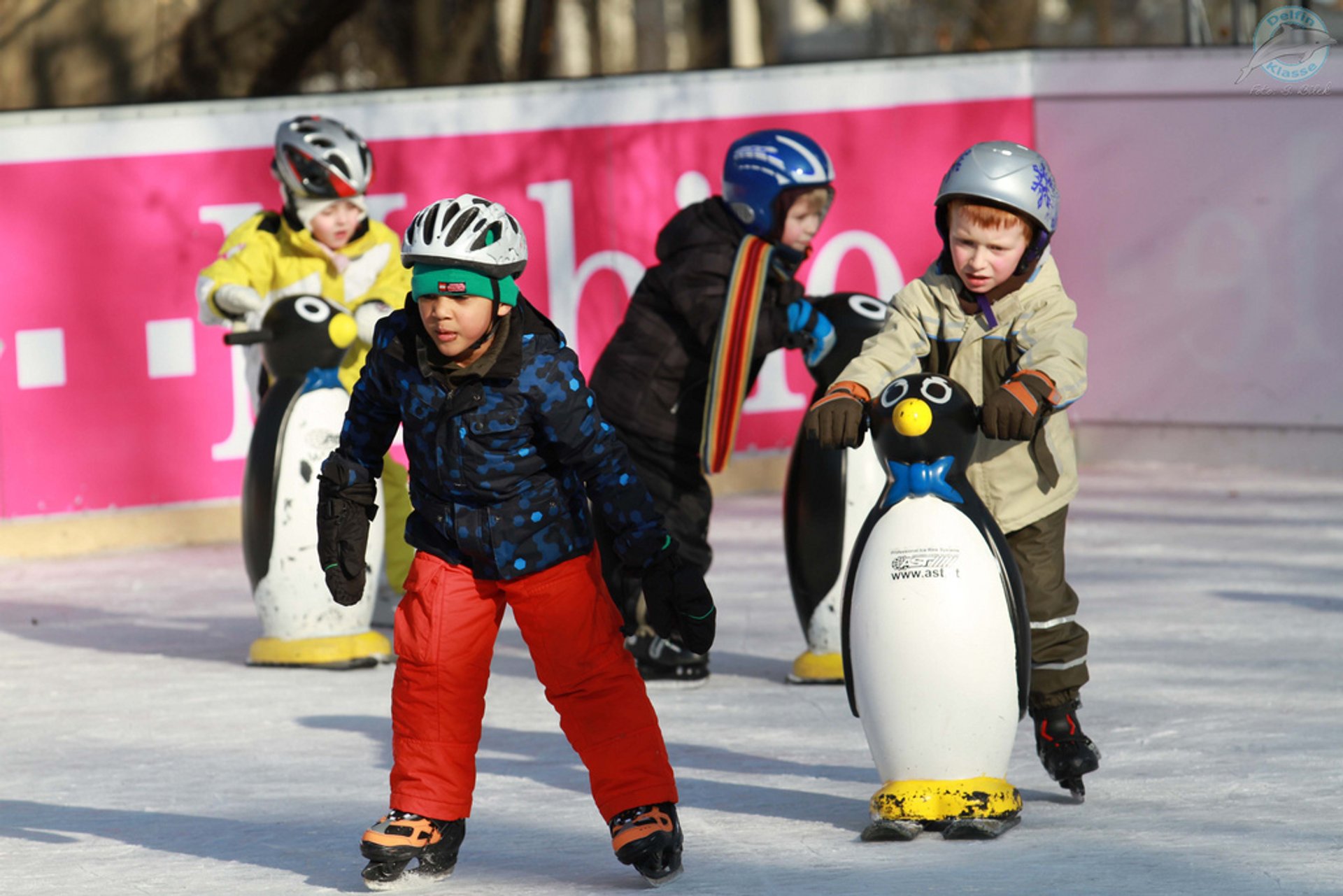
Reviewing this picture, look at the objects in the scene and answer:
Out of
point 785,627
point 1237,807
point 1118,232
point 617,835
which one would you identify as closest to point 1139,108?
point 1118,232

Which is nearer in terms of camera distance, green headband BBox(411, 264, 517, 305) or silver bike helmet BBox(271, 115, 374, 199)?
green headband BBox(411, 264, 517, 305)

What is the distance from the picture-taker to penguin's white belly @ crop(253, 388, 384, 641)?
26.1 feet

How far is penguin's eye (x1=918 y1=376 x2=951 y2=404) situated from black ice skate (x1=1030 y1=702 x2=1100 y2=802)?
2.94 ft

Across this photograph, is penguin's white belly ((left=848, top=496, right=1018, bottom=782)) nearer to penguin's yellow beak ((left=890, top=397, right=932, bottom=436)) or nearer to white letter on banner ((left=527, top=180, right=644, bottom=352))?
penguin's yellow beak ((left=890, top=397, right=932, bottom=436))

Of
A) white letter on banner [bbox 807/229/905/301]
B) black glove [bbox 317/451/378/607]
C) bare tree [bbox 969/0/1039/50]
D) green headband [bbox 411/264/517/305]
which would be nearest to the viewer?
green headband [bbox 411/264/517/305]

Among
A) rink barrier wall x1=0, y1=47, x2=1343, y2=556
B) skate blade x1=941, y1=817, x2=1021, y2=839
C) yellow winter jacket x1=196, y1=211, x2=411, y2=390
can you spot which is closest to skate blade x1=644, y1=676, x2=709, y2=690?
yellow winter jacket x1=196, y1=211, x2=411, y2=390

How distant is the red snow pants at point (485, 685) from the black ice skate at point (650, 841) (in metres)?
0.03

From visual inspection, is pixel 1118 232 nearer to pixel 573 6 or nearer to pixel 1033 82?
pixel 1033 82

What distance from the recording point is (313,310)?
26.3 ft

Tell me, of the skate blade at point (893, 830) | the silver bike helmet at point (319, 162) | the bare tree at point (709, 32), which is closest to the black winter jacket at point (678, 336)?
the silver bike helmet at point (319, 162)

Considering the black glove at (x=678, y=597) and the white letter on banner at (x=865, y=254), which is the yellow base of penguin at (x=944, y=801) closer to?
the black glove at (x=678, y=597)

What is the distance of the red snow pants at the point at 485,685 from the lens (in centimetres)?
519

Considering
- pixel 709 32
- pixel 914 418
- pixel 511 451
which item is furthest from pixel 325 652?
pixel 709 32

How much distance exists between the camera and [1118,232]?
1205cm
